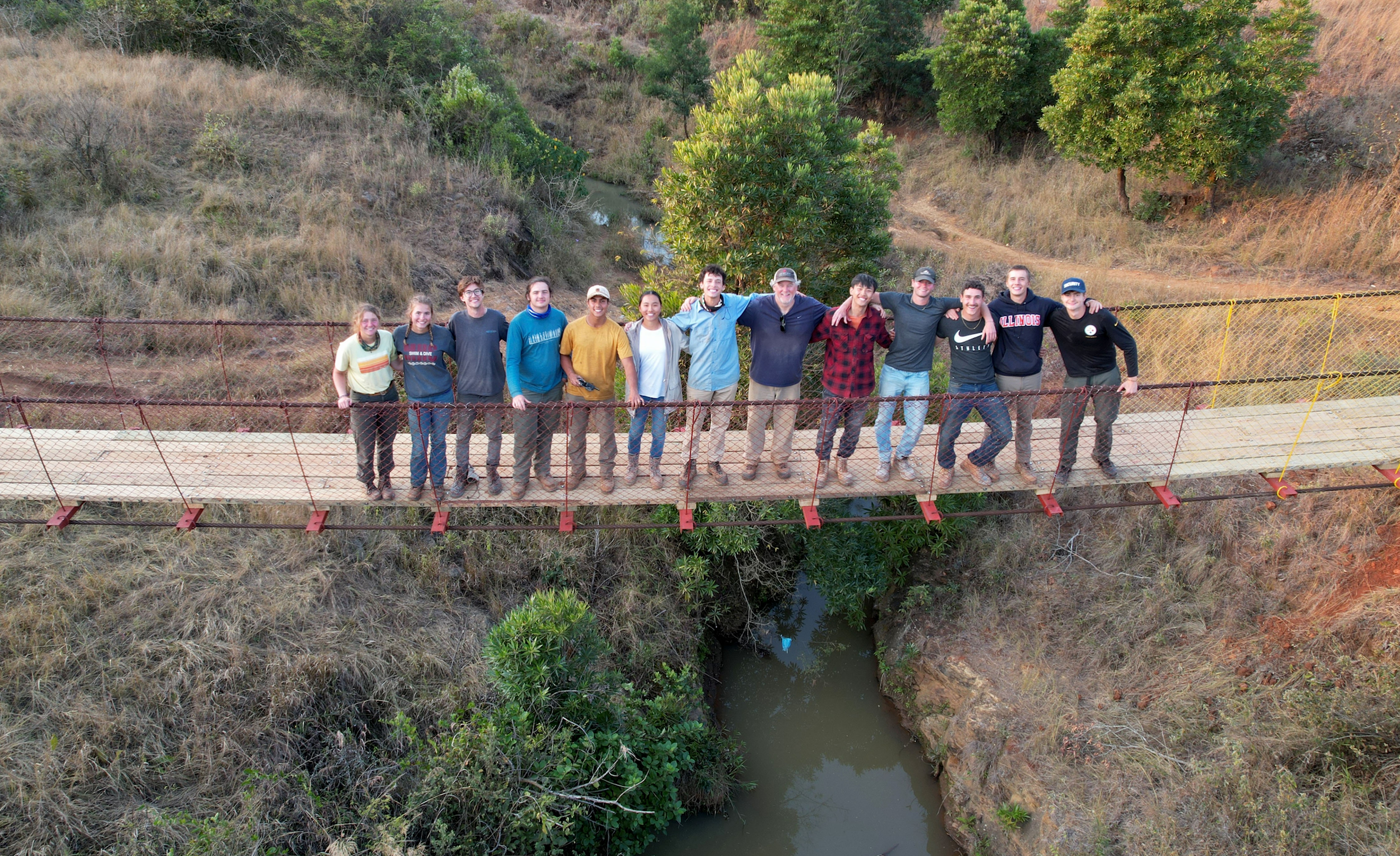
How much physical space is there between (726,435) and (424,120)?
11618 mm

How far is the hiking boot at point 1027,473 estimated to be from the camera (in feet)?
20.3

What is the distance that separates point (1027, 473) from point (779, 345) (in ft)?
7.37

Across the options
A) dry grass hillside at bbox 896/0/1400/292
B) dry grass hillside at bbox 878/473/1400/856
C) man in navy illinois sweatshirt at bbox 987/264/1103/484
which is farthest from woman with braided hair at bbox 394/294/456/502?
dry grass hillside at bbox 896/0/1400/292

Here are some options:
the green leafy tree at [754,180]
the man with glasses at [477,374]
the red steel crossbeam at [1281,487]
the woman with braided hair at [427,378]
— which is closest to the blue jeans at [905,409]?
the man with glasses at [477,374]

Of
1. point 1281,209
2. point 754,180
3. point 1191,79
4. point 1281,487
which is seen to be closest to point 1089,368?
point 1281,487

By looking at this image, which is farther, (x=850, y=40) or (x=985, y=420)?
(x=850, y=40)

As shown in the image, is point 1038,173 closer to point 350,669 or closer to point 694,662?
point 694,662

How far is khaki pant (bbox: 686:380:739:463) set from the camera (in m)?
5.79

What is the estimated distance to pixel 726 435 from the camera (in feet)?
23.0

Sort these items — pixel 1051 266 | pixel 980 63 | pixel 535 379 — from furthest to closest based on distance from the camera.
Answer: pixel 980 63
pixel 1051 266
pixel 535 379

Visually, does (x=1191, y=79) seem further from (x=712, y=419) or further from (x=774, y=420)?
(x=712, y=419)

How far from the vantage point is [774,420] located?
6129 millimetres

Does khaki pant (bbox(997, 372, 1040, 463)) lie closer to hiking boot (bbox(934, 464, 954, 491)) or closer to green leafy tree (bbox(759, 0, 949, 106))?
hiking boot (bbox(934, 464, 954, 491))

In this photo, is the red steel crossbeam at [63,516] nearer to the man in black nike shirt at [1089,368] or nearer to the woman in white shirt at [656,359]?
the woman in white shirt at [656,359]
